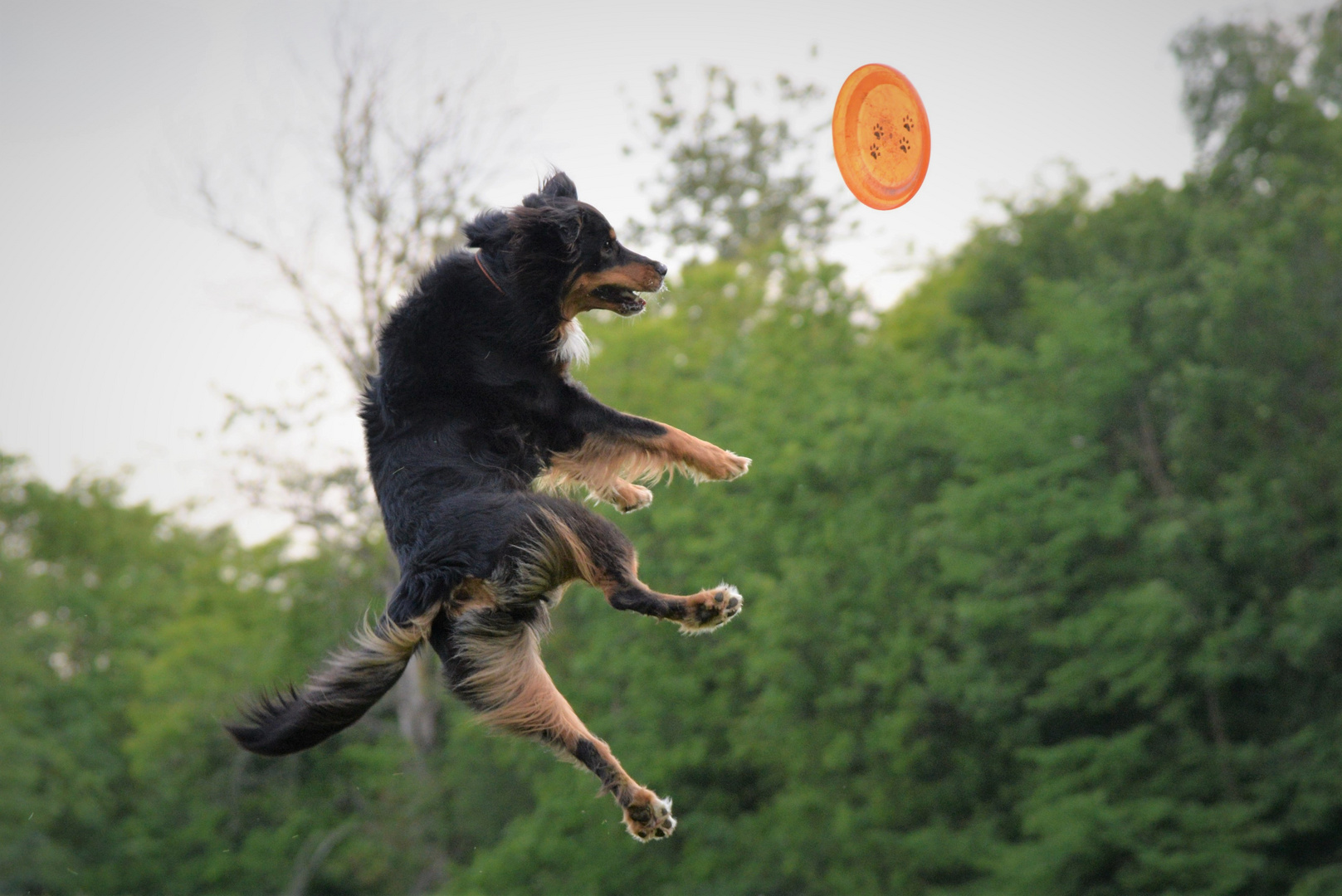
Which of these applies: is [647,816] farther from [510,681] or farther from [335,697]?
[335,697]

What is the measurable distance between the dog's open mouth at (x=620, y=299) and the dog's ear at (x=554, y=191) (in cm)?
35

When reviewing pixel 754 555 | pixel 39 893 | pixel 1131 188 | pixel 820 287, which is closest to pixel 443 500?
pixel 754 555

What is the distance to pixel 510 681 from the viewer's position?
4.29 m

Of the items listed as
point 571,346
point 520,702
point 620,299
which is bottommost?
point 520,702

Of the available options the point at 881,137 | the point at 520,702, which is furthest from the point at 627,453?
the point at 881,137

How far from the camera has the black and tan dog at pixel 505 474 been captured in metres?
4.09

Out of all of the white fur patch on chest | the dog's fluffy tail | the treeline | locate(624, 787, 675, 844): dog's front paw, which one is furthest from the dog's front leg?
the treeline

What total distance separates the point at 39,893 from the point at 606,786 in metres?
26.7

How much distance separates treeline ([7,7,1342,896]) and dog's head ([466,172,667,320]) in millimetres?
7506

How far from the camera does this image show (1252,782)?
50.4 feet

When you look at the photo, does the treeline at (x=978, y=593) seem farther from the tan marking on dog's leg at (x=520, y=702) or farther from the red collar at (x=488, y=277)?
the tan marking on dog's leg at (x=520, y=702)

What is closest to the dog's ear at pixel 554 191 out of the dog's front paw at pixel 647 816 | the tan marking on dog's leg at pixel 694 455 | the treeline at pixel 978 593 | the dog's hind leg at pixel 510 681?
the tan marking on dog's leg at pixel 694 455

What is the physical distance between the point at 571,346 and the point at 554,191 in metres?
0.59

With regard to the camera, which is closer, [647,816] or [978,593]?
[647,816]
